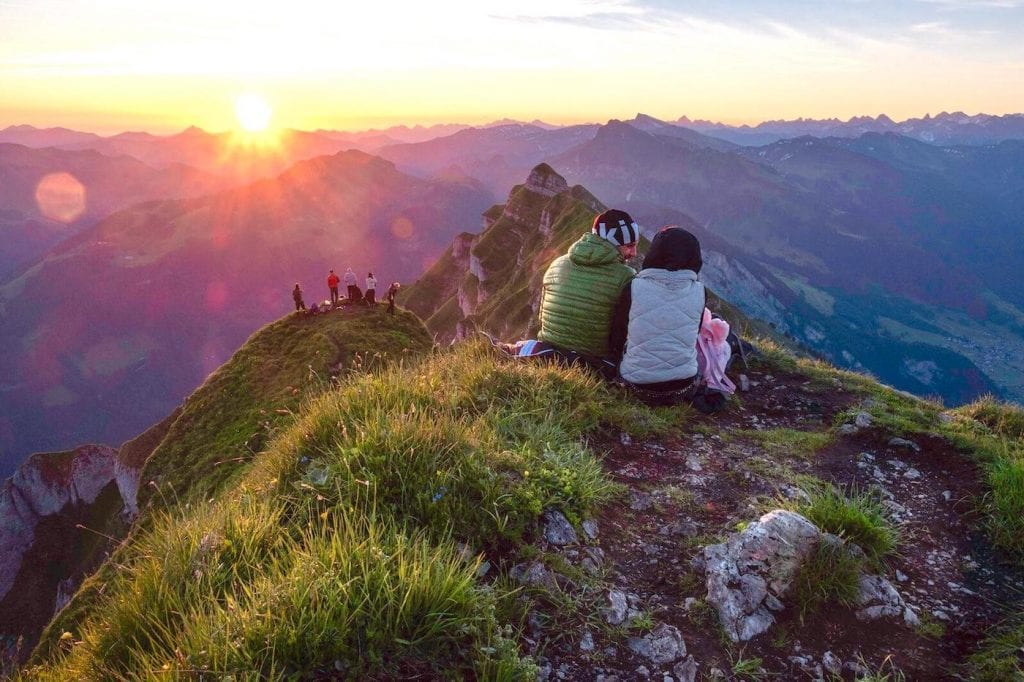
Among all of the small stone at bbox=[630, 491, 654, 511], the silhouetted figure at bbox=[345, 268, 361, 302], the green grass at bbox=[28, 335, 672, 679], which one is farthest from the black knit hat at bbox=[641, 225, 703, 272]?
A: the silhouetted figure at bbox=[345, 268, 361, 302]

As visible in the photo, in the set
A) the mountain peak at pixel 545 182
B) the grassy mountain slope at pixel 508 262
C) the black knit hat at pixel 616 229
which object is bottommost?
the grassy mountain slope at pixel 508 262

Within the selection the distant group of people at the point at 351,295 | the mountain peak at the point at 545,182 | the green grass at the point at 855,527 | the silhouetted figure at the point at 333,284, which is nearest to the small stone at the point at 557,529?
the green grass at the point at 855,527

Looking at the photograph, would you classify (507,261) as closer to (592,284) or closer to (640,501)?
(592,284)

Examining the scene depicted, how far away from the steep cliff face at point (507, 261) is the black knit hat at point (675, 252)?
62670mm

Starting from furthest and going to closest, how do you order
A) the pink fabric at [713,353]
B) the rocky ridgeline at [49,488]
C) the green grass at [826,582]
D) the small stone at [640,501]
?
the rocky ridgeline at [49,488]
the pink fabric at [713,353]
the small stone at [640,501]
the green grass at [826,582]

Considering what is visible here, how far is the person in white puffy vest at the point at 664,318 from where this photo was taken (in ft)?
28.0

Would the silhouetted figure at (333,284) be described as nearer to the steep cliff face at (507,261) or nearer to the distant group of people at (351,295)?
the distant group of people at (351,295)

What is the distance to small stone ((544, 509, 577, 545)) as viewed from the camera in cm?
486

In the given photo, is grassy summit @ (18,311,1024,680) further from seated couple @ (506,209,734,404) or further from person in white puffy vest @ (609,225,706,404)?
seated couple @ (506,209,734,404)

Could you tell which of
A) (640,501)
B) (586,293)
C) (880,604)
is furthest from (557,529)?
(586,293)

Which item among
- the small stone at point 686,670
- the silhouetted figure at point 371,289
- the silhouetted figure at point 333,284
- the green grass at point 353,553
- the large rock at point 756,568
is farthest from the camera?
the silhouetted figure at point 371,289

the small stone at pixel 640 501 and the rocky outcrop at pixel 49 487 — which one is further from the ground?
the small stone at pixel 640 501

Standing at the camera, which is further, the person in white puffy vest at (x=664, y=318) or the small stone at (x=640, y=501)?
the person in white puffy vest at (x=664, y=318)

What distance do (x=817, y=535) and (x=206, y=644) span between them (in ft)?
15.5
